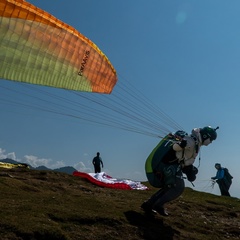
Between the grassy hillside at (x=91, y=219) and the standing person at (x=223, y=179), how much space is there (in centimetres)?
981

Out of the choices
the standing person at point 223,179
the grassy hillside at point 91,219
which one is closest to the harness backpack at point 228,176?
the standing person at point 223,179

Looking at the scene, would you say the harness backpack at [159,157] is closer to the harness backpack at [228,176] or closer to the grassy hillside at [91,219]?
the grassy hillside at [91,219]

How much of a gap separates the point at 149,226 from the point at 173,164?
6.55ft

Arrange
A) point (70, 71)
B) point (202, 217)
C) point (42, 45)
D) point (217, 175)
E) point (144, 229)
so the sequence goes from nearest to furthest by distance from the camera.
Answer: point (144, 229) → point (42, 45) → point (70, 71) → point (202, 217) → point (217, 175)

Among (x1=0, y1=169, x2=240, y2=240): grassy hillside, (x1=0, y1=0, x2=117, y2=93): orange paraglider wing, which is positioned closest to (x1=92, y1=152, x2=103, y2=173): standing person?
(x1=0, y1=169, x2=240, y2=240): grassy hillside

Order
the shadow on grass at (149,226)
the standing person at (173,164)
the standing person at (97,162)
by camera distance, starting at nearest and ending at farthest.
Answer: the shadow on grass at (149,226) → the standing person at (173,164) → the standing person at (97,162)

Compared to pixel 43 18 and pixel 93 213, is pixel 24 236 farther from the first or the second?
pixel 43 18

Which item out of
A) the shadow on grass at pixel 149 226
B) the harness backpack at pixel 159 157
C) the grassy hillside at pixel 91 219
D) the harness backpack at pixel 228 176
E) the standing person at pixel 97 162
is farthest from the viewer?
the standing person at pixel 97 162

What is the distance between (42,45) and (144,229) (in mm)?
5539

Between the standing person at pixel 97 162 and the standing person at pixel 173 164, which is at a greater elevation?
the standing person at pixel 173 164

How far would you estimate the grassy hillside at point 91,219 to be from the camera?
8641 mm

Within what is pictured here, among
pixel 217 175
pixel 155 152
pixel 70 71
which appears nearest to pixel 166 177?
pixel 155 152

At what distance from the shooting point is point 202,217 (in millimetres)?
12930

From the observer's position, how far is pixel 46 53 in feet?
35.7
